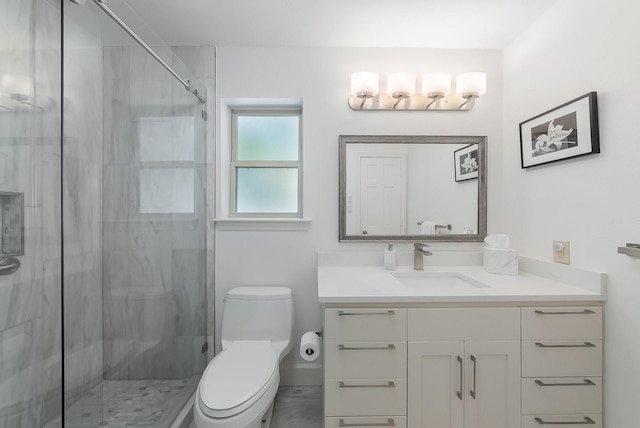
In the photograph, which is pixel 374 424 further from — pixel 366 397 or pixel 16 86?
pixel 16 86

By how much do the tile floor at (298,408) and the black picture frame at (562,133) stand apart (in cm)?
189

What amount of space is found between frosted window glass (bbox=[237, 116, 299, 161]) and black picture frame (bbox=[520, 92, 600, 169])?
1.44 metres

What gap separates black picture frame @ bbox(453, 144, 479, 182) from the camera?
1.91 m

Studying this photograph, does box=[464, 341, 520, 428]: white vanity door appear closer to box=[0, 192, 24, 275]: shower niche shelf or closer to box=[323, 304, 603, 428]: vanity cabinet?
box=[323, 304, 603, 428]: vanity cabinet

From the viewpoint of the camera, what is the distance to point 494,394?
1276 mm

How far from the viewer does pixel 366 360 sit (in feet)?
4.17

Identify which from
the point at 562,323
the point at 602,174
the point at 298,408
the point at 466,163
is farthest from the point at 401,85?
the point at 298,408

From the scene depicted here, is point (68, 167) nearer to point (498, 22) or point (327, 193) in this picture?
point (327, 193)

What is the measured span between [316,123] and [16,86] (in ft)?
4.54

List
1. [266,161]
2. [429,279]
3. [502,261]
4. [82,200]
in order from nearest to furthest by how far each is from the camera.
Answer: [82,200] → [502,261] → [429,279] → [266,161]

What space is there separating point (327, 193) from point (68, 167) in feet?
4.29

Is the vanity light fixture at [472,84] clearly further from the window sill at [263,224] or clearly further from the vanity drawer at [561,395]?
the vanity drawer at [561,395]

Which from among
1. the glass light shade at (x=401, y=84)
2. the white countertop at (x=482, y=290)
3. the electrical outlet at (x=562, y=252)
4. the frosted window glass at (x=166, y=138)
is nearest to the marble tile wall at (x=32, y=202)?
the frosted window glass at (x=166, y=138)


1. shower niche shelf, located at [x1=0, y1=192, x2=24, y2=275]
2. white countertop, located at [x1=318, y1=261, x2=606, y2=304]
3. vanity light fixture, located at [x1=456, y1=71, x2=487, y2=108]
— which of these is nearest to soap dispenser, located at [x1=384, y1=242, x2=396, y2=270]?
white countertop, located at [x1=318, y1=261, x2=606, y2=304]
